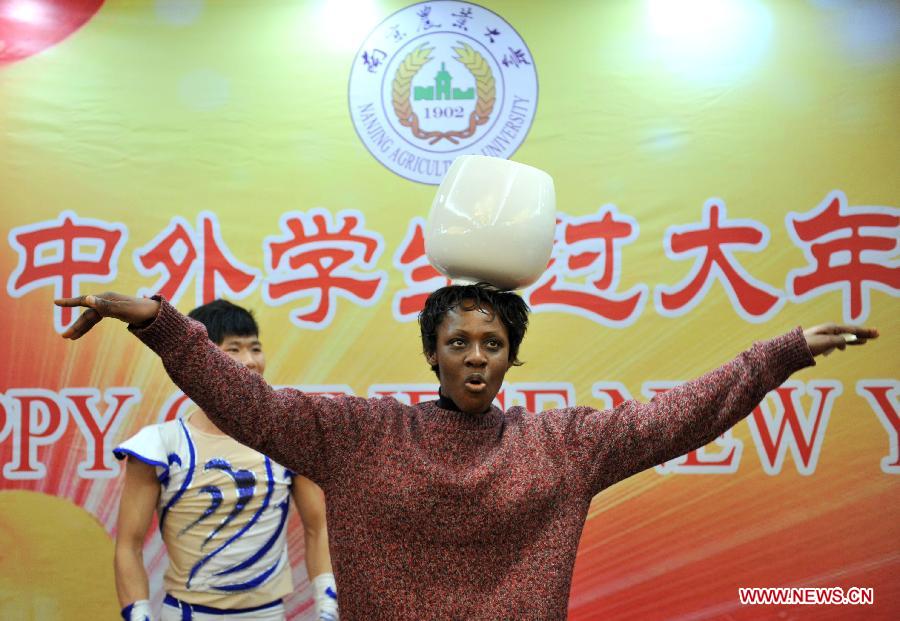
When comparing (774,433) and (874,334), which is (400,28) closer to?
(774,433)

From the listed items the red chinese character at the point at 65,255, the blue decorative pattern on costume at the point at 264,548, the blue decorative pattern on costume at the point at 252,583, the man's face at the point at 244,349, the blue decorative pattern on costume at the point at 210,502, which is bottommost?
the blue decorative pattern on costume at the point at 252,583

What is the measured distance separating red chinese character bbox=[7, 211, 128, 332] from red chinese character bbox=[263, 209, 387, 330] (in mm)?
480

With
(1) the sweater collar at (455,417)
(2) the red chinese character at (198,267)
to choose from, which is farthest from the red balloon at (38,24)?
(1) the sweater collar at (455,417)

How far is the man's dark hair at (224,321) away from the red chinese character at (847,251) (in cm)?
158

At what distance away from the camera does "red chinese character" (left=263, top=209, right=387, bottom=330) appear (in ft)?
9.07

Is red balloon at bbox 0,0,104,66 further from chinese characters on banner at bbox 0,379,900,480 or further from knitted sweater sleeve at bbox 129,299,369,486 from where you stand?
knitted sweater sleeve at bbox 129,299,369,486

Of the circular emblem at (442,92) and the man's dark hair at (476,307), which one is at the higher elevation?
the circular emblem at (442,92)

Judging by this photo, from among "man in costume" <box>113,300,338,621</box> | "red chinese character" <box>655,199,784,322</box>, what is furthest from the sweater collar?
"red chinese character" <box>655,199,784,322</box>

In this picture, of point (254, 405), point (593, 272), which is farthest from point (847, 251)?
point (254, 405)

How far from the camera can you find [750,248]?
8.99 feet

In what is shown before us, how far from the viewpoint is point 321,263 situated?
277cm

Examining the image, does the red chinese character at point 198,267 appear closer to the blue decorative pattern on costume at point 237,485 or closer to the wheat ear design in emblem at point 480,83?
the blue decorative pattern on costume at point 237,485

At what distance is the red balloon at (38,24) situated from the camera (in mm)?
2822

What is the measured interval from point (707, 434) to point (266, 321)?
65.6 inches
